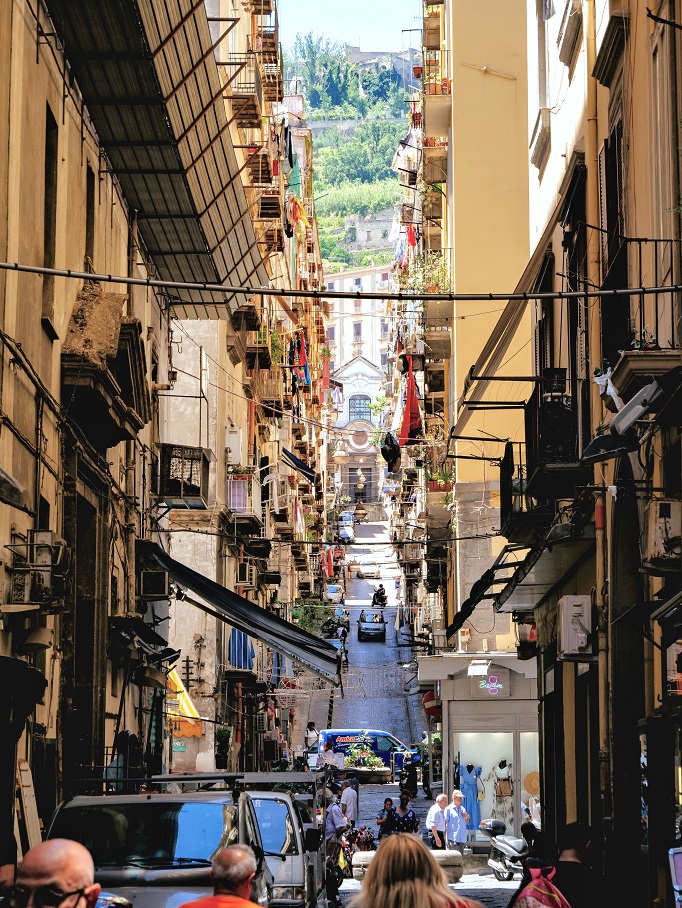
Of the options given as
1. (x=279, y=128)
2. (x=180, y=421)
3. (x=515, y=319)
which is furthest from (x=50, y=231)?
(x=279, y=128)

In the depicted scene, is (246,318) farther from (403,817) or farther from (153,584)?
(153,584)

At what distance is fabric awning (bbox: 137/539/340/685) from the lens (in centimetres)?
1861

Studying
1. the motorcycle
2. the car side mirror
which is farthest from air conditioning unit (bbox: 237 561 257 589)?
the car side mirror

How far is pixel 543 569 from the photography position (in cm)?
1903

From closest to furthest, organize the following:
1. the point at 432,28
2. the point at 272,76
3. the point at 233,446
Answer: the point at 233,446 → the point at 432,28 → the point at 272,76

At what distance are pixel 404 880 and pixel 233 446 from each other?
3316 centimetres

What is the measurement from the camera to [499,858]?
76.8 feet

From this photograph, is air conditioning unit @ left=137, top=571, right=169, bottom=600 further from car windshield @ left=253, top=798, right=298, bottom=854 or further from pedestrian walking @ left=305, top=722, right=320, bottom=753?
pedestrian walking @ left=305, top=722, right=320, bottom=753

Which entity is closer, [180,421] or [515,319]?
[515,319]

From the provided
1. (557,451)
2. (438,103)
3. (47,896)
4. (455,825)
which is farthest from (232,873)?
(438,103)

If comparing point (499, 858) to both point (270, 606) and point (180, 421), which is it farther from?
point (270, 606)

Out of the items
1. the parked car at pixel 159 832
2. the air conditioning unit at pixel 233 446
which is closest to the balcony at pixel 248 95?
the air conditioning unit at pixel 233 446

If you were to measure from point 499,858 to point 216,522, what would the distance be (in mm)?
13848

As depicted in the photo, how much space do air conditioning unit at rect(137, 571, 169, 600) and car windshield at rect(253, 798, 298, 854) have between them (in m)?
7.66
